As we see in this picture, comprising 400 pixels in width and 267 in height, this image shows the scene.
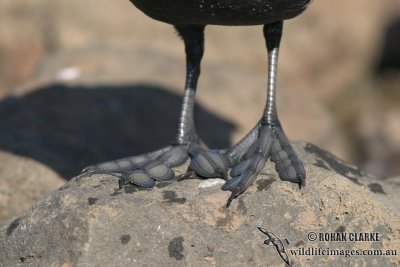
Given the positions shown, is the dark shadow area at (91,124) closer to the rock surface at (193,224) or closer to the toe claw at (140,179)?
the toe claw at (140,179)

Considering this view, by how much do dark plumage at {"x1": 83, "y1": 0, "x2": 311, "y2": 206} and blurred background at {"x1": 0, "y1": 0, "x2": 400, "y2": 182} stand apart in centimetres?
111

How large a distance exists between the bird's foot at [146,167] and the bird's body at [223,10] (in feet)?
2.85

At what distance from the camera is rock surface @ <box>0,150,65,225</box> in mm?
5770

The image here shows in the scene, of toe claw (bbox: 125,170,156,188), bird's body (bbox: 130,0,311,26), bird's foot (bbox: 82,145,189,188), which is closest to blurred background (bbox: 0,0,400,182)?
bird's foot (bbox: 82,145,189,188)

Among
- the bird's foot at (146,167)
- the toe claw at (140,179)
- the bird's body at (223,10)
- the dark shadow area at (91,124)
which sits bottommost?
the dark shadow area at (91,124)

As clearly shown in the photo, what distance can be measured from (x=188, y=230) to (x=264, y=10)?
1416 millimetres

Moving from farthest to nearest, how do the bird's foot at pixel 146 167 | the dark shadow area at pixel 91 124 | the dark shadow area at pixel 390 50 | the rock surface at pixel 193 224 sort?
the dark shadow area at pixel 390 50 → the dark shadow area at pixel 91 124 → the bird's foot at pixel 146 167 → the rock surface at pixel 193 224

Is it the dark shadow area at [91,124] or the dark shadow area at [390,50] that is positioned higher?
the dark shadow area at [91,124]

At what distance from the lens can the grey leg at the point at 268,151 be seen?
4.77 m

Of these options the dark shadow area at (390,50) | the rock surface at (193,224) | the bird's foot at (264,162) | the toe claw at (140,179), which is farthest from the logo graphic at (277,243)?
the dark shadow area at (390,50)

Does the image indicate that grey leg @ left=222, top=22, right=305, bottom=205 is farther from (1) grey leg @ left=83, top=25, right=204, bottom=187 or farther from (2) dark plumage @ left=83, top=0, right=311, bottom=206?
(1) grey leg @ left=83, top=25, right=204, bottom=187

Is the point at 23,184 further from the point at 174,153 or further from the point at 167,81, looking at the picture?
the point at 167,81

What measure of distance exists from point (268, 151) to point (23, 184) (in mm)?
1833

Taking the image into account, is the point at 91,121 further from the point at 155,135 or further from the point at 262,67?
the point at 262,67
